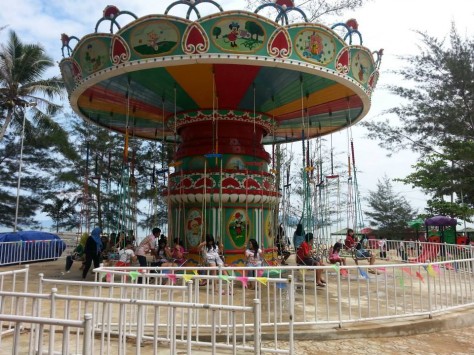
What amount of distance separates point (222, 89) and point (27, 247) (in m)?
9.41

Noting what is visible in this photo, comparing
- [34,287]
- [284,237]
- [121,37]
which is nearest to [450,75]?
[284,237]

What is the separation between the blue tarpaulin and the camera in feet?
42.8

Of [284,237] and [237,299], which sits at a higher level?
[284,237]

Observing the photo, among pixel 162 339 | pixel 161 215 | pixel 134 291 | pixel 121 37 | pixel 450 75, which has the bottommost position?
pixel 162 339

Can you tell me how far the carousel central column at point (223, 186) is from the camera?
31.4 feet

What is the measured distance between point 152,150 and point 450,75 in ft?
56.2

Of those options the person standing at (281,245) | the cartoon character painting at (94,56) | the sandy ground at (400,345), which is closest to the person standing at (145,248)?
the cartoon character painting at (94,56)

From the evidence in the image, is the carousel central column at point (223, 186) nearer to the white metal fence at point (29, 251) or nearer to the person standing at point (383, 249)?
the white metal fence at point (29, 251)

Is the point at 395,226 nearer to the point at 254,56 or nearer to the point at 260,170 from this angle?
the point at 260,170

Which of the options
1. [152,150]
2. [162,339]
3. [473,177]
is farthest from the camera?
[152,150]

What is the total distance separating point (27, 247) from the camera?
1379 cm

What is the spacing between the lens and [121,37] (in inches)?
297

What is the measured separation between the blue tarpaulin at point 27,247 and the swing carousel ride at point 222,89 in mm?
5168

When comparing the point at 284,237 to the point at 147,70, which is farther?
the point at 284,237
